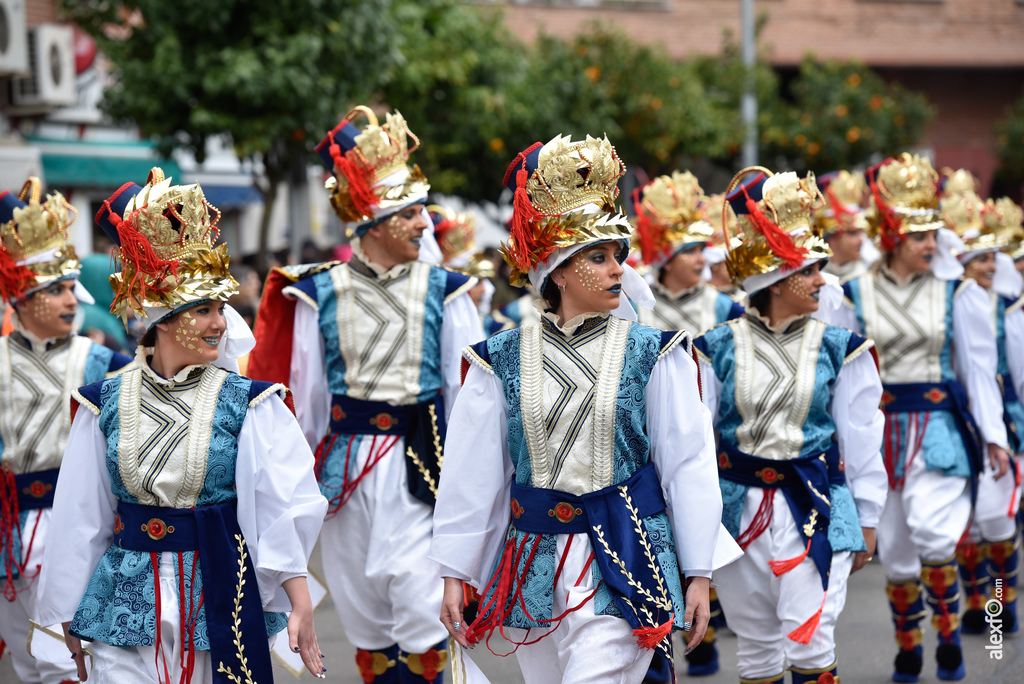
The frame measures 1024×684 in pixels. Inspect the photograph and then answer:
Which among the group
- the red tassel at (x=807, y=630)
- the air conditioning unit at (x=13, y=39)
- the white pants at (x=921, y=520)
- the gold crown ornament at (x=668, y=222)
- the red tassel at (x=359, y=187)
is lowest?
the white pants at (x=921, y=520)

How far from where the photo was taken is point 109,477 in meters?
3.80

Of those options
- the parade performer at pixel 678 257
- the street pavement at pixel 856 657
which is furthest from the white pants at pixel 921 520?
the parade performer at pixel 678 257

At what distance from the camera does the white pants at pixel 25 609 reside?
5.02 metres

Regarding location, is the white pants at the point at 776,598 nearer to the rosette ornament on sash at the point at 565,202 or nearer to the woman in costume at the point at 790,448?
the woman in costume at the point at 790,448

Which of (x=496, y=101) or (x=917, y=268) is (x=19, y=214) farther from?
(x=496, y=101)

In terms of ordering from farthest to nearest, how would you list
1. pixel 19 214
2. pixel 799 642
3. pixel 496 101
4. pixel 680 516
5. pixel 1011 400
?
pixel 496 101 < pixel 1011 400 < pixel 19 214 < pixel 799 642 < pixel 680 516

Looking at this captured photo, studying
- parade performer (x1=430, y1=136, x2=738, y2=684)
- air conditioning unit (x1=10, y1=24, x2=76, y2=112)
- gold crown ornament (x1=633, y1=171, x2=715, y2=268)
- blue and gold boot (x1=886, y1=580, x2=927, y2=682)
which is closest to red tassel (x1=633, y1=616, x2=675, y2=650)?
parade performer (x1=430, y1=136, x2=738, y2=684)

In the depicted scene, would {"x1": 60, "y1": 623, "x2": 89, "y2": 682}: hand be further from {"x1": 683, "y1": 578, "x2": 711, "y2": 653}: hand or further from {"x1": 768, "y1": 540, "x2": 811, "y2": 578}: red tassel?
{"x1": 768, "y1": 540, "x2": 811, "y2": 578}: red tassel

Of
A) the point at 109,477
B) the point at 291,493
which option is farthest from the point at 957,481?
the point at 109,477

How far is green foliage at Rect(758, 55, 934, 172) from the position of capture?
795 inches

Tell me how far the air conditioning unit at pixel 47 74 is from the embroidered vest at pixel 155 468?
12085 millimetres

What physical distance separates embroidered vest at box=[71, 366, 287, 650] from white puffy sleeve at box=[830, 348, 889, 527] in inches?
92.8

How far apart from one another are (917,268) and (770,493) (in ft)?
6.47

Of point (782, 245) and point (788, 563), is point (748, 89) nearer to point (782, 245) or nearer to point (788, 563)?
point (782, 245)
